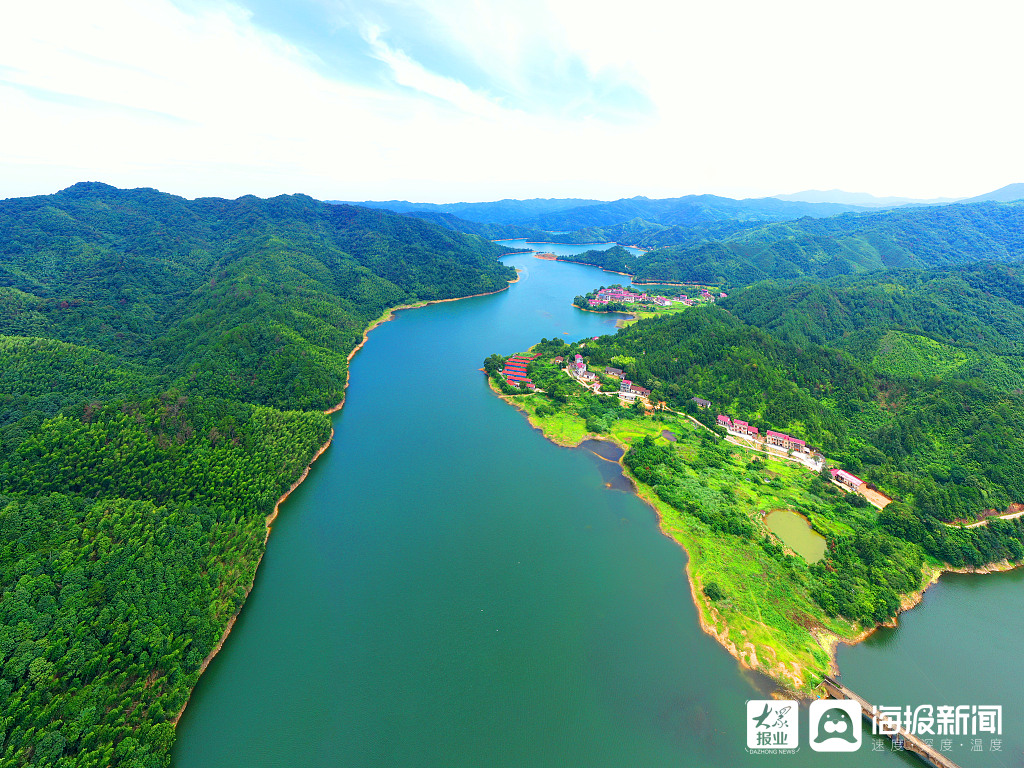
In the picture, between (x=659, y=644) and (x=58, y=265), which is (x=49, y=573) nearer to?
(x=659, y=644)

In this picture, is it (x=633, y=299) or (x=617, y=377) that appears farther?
(x=633, y=299)

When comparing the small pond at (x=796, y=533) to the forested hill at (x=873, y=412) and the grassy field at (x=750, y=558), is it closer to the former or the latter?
the grassy field at (x=750, y=558)

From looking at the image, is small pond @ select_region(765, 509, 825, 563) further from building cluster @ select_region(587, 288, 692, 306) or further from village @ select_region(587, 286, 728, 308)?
building cluster @ select_region(587, 288, 692, 306)

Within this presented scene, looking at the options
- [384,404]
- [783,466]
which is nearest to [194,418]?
[384,404]

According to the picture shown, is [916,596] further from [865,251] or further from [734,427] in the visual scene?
[865,251]

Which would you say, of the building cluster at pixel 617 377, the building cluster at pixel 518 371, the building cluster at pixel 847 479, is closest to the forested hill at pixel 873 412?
the building cluster at pixel 847 479

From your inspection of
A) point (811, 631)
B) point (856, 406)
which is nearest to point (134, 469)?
point (811, 631)
